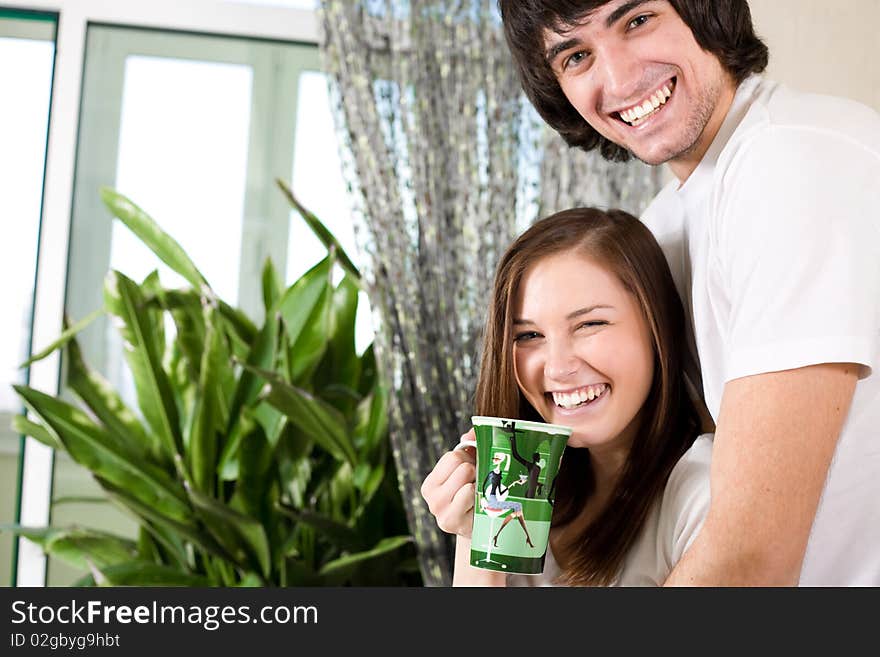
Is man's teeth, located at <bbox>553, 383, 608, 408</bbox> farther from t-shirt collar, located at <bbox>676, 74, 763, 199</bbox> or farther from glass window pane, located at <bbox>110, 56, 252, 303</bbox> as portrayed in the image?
glass window pane, located at <bbox>110, 56, 252, 303</bbox>

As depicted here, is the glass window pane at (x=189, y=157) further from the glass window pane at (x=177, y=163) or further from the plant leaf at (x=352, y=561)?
the plant leaf at (x=352, y=561)

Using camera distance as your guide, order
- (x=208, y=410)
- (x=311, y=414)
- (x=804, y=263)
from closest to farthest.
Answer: (x=804, y=263), (x=311, y=414), (x=208, y=410)

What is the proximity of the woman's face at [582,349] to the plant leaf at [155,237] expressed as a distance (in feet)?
4.38

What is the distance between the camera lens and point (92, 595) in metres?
0.54

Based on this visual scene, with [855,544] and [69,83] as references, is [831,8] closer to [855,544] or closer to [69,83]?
[855,544]

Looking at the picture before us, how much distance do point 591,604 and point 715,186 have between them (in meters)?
0.41

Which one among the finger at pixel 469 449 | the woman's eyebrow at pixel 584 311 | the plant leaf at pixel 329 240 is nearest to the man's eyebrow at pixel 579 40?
the woman's eyebrow at pixel 584 311

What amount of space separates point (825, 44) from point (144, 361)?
5.31ft

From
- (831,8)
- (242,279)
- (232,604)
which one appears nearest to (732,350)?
(232,604)

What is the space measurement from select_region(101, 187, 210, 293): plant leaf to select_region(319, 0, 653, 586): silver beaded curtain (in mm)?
523

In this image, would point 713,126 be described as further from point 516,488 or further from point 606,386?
point 516,488

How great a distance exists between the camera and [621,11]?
863mm

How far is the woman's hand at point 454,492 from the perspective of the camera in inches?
33.1

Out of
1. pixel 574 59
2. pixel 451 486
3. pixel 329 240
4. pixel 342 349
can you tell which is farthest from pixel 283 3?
pixel 451 486
